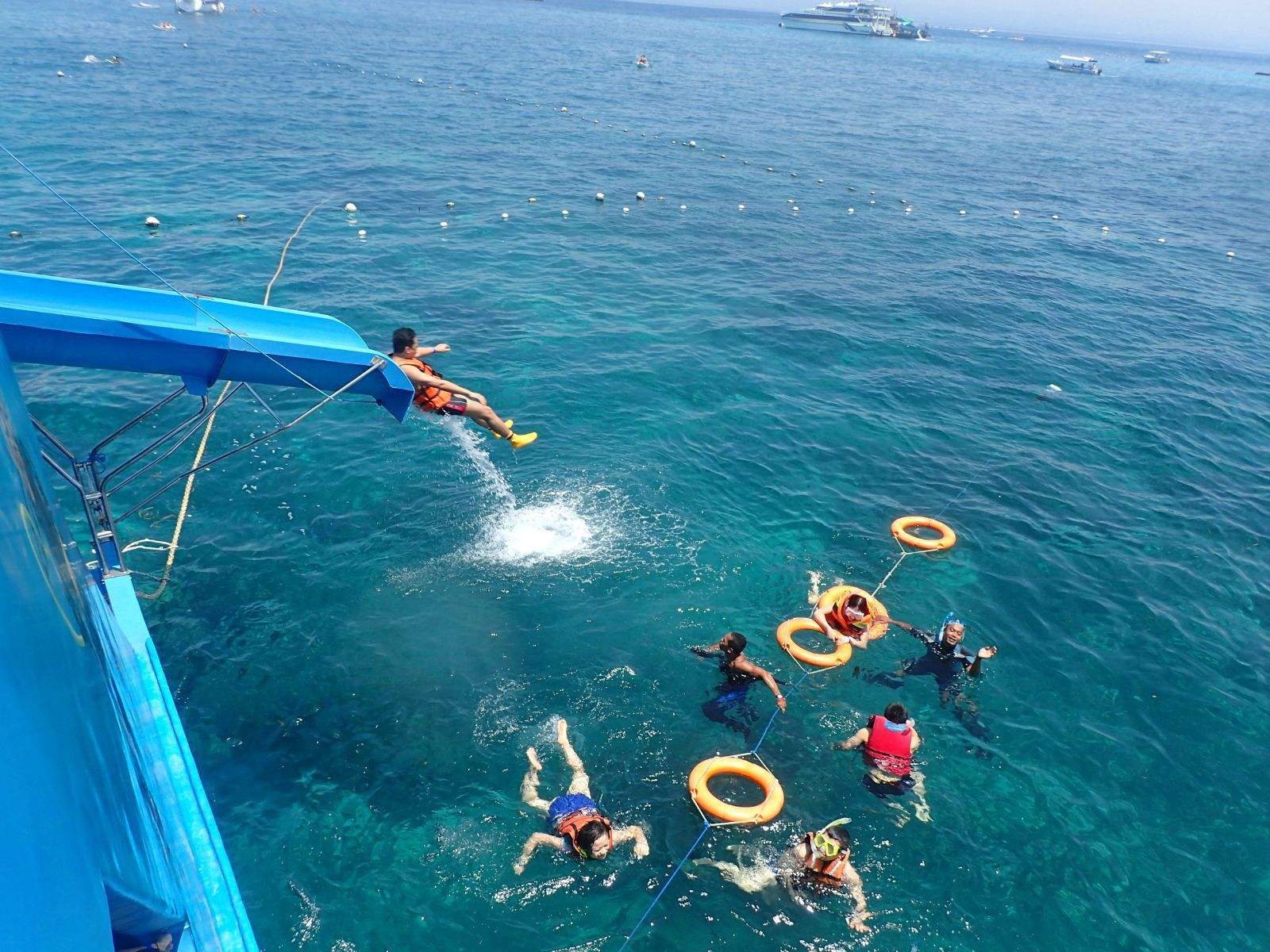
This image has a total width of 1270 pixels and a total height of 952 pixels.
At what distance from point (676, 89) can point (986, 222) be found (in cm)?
4874

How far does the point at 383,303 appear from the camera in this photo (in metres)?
29.3

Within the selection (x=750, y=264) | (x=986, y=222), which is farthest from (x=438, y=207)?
(x=986, y=222)

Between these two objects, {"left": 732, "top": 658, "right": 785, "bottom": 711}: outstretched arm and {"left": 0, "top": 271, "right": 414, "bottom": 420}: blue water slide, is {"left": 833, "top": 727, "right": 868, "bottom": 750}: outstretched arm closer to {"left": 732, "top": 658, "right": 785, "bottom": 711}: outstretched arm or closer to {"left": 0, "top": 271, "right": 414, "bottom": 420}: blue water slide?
{"left": 732, "top": 658, "right": 785, "bottom": 711}: outstretched arm

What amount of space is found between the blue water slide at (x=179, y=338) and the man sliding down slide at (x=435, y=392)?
1388 mm

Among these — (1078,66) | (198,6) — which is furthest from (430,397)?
(1078,66)

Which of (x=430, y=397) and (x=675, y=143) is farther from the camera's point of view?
(x=675, y=143)

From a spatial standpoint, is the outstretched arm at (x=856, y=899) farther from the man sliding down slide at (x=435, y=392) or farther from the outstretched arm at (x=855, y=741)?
the man sliding down slide at (x=435, y=392)

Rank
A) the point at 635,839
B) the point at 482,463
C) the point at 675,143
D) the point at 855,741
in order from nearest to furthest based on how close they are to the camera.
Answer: the point at 635,839
the point at 855,741
the point at 482,463
the point at 675,143

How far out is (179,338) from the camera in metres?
10.5

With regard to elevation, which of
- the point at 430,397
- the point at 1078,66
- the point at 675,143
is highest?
the point at 1078,66

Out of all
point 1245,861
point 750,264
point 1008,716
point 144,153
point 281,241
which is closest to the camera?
point 1245,861

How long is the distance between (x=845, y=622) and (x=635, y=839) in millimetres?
6400

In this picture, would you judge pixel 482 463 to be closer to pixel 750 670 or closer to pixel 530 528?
pixel 530 528

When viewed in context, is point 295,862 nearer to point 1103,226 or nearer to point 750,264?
point 750,264
